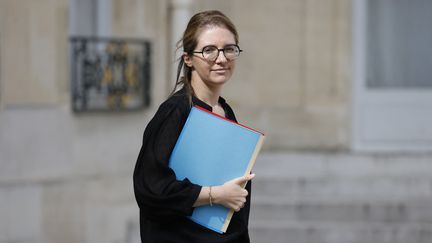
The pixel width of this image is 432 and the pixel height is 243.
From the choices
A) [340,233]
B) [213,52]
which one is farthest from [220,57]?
[340,233]

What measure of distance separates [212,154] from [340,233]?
549cm

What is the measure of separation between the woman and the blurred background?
4419 millimetres

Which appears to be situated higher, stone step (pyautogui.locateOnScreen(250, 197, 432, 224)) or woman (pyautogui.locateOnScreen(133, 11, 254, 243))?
woman (pyautogui.locateOnScreen(133, 11, 254, 243))

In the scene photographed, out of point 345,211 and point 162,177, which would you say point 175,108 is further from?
point 345,211

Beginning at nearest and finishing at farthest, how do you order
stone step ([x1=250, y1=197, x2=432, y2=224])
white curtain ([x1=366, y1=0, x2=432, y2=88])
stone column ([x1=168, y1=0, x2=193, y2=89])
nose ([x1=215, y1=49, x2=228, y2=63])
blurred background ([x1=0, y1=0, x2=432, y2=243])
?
nose ([x1=215, y1=49, x2=228, y2=63]) → blurred background ([x1=0, y1=0, x2=432, y2=243]) → stone step ([x1=250, y1=197, x2=432, y2=224]) → stone column ([x1=168, y1=0, x2=193, y2=89]) → white curtain ([x1=366, y1=0, x2=432, y2=88])

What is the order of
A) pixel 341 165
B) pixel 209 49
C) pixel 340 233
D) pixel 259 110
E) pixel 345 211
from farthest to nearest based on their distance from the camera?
pixel 259 110 → pixel 341 165 → pixel 345 211 → pixel 340 233 → pixel 209 49

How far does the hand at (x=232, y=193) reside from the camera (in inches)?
139

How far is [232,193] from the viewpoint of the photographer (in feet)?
11.7

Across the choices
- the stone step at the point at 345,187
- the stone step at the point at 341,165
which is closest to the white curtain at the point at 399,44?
the stone step at the point at 341,165

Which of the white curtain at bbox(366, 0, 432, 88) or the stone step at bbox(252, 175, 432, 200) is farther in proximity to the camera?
the white curtain at bbox(366, 0, 432, 88)

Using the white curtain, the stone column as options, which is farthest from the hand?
the white curtain

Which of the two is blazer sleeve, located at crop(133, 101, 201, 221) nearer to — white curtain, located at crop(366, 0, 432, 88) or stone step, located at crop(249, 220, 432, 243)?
stone step, located at crop(249, 220, 432, 243)

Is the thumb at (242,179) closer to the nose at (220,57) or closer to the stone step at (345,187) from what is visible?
the nose at (220,57)

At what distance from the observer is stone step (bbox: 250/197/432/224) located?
363 inches
